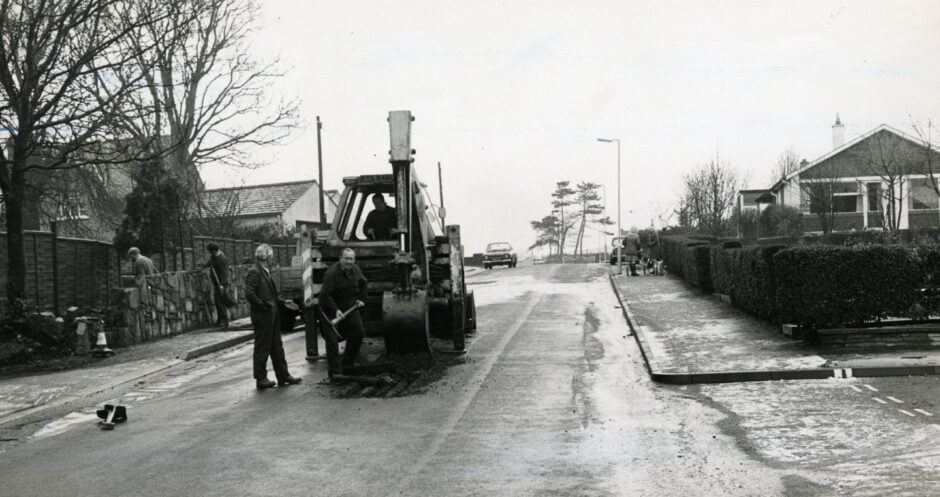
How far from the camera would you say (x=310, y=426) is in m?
8.41

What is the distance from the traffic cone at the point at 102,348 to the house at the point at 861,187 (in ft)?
116

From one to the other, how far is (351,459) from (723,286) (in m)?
13.4

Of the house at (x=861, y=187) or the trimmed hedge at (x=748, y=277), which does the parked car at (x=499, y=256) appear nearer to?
the house at (x=861, y=187)

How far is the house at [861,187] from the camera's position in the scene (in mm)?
43188

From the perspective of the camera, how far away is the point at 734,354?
1201 cm

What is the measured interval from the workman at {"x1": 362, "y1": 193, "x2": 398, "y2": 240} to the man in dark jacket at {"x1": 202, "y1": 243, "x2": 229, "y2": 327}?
5.54 metres

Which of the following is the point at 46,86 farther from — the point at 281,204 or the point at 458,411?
the point at 281,204

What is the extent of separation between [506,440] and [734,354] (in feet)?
18.1

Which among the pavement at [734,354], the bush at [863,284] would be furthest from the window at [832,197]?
the bush at [863,284]

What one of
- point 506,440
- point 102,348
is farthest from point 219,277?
point 506,440

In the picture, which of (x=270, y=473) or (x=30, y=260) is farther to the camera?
(x=30, y=260)

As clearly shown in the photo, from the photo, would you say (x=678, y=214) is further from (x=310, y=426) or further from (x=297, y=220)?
(x=310, y=426)

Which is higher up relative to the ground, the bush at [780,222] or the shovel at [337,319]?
the bush at [780,222]

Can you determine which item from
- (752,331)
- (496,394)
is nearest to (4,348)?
(496,394)
